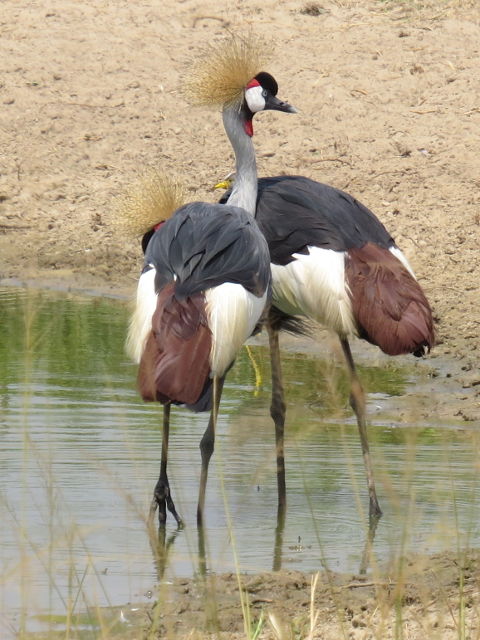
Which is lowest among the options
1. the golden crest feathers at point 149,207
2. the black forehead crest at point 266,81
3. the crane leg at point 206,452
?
the crane leg at point 206,452

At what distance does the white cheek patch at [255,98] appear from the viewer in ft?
18.3

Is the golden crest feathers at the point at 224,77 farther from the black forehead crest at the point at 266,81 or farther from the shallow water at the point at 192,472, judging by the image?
the shallow water at the point at 192,472

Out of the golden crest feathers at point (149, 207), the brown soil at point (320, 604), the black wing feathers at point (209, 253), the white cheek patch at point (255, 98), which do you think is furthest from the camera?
the white cheek patch at point (255, 98)

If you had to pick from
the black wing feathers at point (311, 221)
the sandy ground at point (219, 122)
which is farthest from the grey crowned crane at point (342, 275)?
the sandy ground at point (219, 122)

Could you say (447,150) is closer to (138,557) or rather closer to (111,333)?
(111,333)

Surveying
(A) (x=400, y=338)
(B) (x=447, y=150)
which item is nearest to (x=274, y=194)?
(A) (x=400, y=338)

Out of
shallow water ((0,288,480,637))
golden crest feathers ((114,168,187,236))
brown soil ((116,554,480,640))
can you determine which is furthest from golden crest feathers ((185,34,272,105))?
brown soil ((116,554,480,640))

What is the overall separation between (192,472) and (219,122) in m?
4.92

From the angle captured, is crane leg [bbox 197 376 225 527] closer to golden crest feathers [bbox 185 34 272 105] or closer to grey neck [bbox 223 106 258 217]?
grey neck [bbox 223 106 258 217]

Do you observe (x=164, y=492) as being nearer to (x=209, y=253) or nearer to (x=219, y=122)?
(x=209, y=253)

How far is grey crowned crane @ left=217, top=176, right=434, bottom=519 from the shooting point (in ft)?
15.8

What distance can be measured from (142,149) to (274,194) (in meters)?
4.57

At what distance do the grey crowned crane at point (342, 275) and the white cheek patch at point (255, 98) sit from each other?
1.58ft

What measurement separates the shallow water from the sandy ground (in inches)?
53.1
